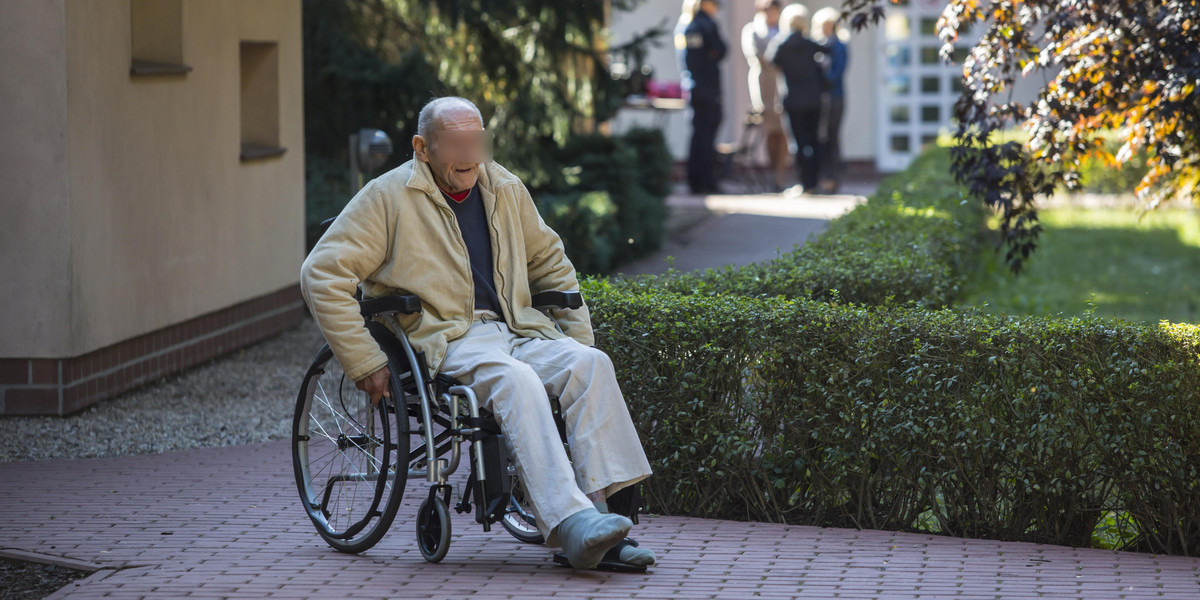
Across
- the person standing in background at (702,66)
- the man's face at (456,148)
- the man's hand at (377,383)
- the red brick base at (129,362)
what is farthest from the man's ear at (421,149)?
the person standing in background at (702,66)

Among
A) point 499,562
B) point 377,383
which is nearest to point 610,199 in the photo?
point 499,562

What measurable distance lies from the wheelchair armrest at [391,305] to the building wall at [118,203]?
3.23 meters

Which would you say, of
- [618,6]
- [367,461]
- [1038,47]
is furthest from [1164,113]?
[618,6]

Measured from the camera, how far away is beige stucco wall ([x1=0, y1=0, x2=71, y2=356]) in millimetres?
7082

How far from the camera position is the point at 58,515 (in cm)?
543

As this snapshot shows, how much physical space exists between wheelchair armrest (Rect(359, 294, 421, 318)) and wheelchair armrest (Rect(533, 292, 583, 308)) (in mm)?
469

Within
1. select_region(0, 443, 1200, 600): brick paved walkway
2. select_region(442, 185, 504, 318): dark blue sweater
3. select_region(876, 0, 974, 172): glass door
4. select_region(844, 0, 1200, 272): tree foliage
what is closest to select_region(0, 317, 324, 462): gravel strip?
select_region(0, 443, 1200, 600): brick paved walkway

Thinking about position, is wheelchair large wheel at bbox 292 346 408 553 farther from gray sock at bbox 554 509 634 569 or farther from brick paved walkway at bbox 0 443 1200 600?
gray sock at bbox 554 509 634 569

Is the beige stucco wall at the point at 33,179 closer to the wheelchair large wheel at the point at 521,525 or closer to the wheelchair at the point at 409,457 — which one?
the wheelchair at the point at 409,457

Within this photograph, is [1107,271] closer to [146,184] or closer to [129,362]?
[146,184]

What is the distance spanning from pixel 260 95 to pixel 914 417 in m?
6.65

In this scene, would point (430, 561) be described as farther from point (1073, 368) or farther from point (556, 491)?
point (1073, 368)

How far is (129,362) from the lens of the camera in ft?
26.2

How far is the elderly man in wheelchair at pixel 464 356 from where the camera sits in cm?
436
